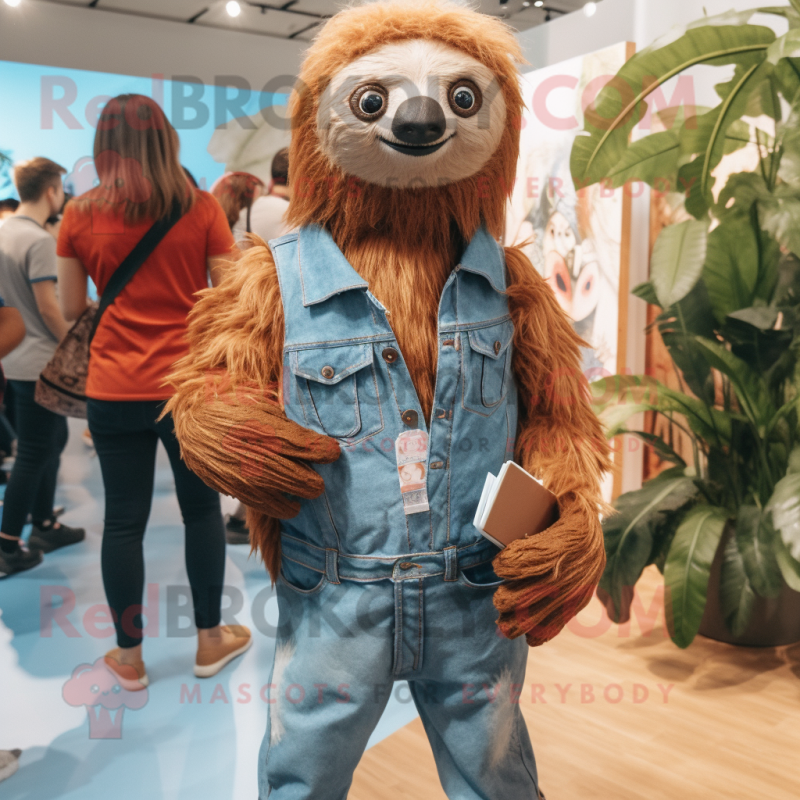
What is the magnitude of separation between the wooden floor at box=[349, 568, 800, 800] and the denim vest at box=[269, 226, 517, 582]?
34.3 inches

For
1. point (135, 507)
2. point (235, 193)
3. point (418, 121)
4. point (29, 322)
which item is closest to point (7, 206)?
point (29, 322)

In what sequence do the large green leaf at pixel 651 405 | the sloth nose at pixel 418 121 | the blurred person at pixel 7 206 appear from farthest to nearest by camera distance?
the blurred person at pixel 7 206
the large green leaf at pixel 651 405
the sloth nose at pixel 418 121

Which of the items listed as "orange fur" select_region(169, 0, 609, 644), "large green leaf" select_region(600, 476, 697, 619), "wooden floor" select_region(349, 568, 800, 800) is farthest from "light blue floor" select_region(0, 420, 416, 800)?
"orange fur" select_region(169, 0, 609, 644)

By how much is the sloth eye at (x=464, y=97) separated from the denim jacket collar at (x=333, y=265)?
164 mm

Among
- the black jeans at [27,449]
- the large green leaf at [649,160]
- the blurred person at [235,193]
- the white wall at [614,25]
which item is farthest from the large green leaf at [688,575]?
the black jeans at [27,449]

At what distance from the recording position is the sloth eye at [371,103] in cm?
96

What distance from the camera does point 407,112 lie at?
3.03ft

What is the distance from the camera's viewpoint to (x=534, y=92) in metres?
2.87

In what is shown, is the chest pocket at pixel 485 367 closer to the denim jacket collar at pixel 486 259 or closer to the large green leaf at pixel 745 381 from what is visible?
the denim jacket collar at pixel 486 259

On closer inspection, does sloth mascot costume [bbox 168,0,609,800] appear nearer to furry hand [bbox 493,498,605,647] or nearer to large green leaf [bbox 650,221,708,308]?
furry hand [bbox 493,498,605,647]

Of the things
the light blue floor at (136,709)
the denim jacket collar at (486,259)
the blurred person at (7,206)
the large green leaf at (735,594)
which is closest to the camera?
the denim jacket collar at (486,259)

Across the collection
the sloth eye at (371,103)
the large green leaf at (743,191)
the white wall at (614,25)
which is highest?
the white wall at (614,25)

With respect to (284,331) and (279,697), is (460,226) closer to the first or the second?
(284,331)

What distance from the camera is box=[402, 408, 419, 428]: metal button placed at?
982 millimetres
